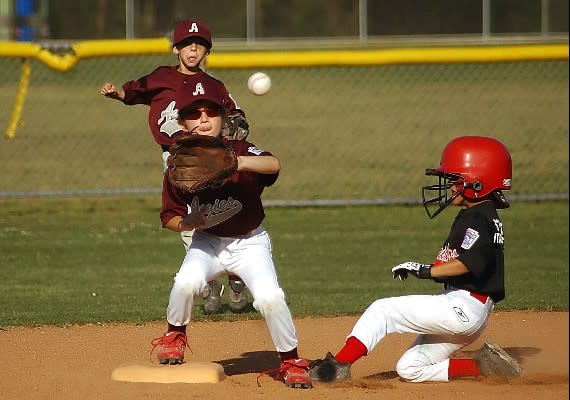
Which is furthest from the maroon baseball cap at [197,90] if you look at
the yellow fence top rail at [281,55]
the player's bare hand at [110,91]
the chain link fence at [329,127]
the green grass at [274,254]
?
the chain link fence at [329,127]

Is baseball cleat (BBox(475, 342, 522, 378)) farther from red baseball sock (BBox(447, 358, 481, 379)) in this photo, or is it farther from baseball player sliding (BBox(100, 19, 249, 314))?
baseball player sliding (BBox(100, 19, 249, 314))

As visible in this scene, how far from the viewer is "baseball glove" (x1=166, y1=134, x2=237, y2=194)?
18.4 ft

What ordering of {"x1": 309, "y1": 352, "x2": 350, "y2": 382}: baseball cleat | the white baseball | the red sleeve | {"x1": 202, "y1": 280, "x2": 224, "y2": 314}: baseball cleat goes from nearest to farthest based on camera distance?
{"x1": 309, "y1": 352, "x2": 350, "y2": 382}: baseball cleat < the red sleeve < {"x1": 202, "y1": 280, "x2": 224, "y2": 314}: baseball cleat < the white baseball

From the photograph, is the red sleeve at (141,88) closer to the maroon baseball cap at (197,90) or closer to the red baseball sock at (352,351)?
the maroon baseball cap at (197,90)

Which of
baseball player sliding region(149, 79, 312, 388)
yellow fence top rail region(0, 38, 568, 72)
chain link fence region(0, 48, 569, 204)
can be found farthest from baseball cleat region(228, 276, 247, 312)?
chain link fence region(0, 48, 569, 204)

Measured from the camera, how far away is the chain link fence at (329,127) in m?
14.6

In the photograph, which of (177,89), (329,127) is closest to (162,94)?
(177,89)

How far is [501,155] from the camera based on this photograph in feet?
19.5

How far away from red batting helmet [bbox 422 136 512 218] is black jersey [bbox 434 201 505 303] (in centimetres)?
9

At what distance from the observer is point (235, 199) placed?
19.4 ft

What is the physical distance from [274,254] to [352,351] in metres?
4.58

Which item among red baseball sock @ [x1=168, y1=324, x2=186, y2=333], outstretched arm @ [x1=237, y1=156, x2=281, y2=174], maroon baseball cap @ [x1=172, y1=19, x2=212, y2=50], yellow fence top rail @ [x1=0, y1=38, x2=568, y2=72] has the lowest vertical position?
red baseball sock @ [x1=168, y1=324, x2=186, y2=333]

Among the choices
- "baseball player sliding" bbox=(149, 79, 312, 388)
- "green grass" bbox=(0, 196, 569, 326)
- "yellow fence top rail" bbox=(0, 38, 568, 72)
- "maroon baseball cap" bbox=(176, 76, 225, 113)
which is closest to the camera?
"baseball player sliding" bbox=(149, 79, 312, 388)

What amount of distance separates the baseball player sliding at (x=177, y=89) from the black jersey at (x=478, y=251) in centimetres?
219
